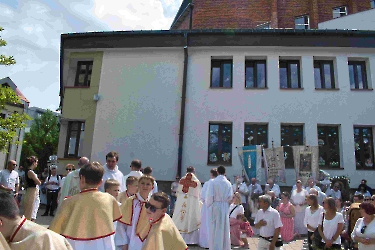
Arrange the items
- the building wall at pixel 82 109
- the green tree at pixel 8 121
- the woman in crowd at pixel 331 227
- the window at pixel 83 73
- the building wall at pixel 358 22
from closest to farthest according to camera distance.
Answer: the woman in crowd at pixel 331 227, the green tree at pixel 8 121, the building wall at pixel 82 109, the window at pixel 83 73, the building wall at pixel 358 22

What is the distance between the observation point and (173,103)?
51.1 ft

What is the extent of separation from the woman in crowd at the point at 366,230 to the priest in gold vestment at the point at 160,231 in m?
3.48

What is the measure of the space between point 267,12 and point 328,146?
14.1 meters

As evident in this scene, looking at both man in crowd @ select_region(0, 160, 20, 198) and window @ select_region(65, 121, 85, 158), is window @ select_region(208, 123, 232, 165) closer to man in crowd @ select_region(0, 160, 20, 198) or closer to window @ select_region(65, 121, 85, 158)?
window @ select_region(65, 121, 85, 158)

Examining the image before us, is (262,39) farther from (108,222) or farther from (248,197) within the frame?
(108,222)

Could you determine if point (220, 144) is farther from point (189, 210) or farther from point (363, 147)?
point (363, 147)

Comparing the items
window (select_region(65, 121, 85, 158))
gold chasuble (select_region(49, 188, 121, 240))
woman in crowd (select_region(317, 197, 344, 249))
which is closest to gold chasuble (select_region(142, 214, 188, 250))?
gold chasuble (select_region(49, 188, 121, 240))

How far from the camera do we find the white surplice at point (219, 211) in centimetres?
813

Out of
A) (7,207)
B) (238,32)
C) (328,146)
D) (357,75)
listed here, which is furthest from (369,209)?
(357,75)

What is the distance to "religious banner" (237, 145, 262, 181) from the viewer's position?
13.6 metres

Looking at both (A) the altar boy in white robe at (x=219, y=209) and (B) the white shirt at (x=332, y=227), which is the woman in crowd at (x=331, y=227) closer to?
(B) the white shirt at (x=332, y=227)

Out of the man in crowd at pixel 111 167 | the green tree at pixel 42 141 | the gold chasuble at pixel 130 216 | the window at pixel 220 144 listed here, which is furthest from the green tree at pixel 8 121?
the green tree at pixel 42 141

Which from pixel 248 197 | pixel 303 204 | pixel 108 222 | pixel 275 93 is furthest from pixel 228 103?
pixel 108 222

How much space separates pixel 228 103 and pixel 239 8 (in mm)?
12999
